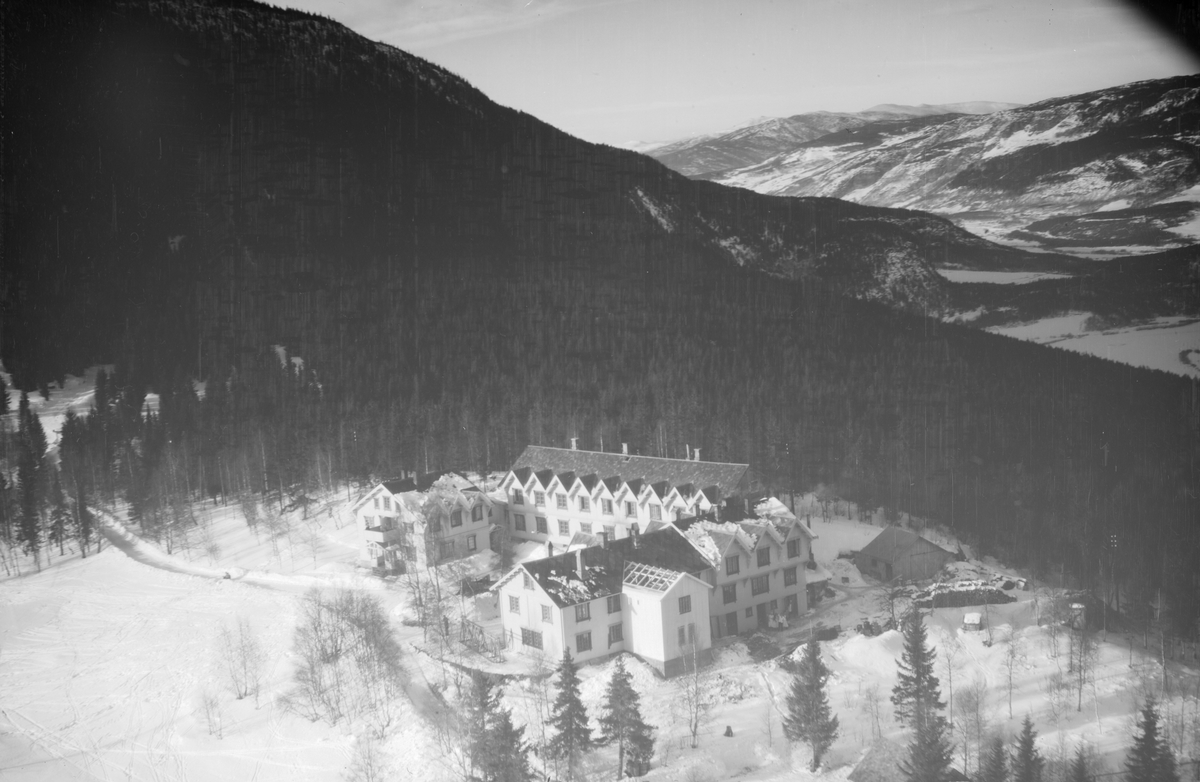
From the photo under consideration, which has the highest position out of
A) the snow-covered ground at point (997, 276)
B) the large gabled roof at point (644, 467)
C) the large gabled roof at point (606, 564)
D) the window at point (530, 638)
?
the snow-covered ground at point (997, 276)

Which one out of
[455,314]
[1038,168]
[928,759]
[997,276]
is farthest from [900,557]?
[1038,168]

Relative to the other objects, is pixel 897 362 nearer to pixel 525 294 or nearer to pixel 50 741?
pixel 525 294

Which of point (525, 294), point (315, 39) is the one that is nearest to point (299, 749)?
point (525, 294)

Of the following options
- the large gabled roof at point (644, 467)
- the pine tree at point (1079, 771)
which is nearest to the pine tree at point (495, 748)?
the pine tree at point (1079, 771)

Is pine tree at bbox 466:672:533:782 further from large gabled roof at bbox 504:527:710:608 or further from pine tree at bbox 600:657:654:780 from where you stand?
large gabled roof at bbox 504:527:710:608

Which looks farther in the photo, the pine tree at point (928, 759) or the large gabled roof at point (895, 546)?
the large gabled roof at point (895, 546)

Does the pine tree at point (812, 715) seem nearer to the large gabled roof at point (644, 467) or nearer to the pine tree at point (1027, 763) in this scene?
the pine tree at point (1027, 763)
